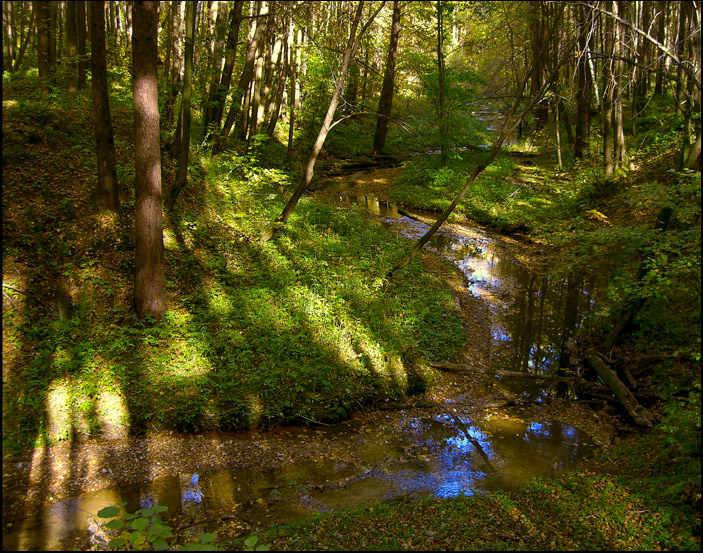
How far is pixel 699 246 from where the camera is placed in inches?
262

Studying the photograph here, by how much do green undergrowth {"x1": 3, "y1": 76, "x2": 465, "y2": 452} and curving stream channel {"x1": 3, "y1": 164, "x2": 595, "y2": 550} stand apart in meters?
0.62

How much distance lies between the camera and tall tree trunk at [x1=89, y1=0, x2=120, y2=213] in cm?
835

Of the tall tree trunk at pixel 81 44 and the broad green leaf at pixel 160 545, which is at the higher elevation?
the tall tree trunk at pixel 81 44

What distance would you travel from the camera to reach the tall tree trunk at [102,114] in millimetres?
8352

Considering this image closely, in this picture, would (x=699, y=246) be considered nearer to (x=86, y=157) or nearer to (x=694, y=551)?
(x=694, y=551)

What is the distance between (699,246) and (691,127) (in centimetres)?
1375

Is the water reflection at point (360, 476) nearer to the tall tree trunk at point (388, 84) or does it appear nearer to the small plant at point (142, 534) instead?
the small plant at point (142, 534)

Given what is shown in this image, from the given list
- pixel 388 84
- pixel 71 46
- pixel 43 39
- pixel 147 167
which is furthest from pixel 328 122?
pixel 388 84

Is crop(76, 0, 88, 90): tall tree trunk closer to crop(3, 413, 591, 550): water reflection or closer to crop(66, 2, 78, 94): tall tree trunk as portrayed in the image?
crop(66, 2, 78, 94): tall tree trunk

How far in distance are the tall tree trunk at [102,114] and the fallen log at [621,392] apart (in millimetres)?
10612

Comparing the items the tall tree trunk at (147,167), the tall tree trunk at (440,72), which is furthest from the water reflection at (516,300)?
the tall tree trunk at (147,167)

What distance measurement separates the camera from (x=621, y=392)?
8.57 meters

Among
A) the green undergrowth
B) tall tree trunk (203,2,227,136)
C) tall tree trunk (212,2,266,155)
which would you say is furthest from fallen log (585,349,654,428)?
tall tree trunk (212,2,266,155)

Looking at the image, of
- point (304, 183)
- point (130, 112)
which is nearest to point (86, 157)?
point (130, 112)
